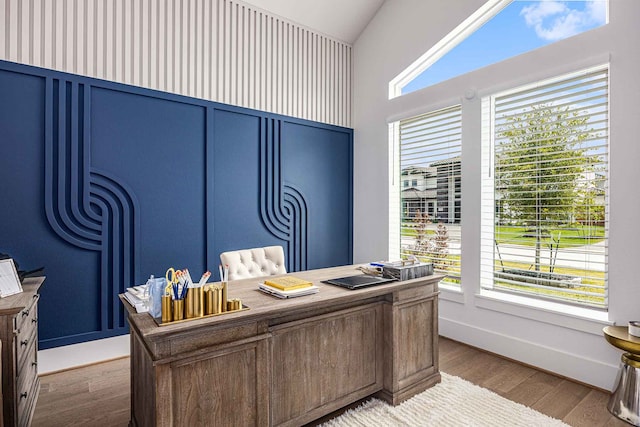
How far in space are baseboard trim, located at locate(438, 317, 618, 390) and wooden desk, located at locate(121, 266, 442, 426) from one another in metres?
0.94

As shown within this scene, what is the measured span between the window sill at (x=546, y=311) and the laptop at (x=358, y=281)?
144cm

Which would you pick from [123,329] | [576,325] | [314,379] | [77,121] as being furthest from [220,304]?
[576,325]

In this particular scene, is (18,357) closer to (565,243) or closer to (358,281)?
(358,281)

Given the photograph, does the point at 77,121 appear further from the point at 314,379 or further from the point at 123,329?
the point at 314,379

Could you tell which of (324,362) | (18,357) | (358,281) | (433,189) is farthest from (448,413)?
(18,357)

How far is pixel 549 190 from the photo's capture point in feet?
9.40

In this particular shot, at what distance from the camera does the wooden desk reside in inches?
56.8

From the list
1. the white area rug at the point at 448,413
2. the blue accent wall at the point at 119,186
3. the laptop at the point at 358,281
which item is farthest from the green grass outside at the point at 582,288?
the blue accent wall at the point at 119,186

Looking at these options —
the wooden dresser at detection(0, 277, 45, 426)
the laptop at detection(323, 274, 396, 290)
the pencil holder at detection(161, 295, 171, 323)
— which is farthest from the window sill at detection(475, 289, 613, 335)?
the wooden dresser at detection(0, 277, 45, 426)

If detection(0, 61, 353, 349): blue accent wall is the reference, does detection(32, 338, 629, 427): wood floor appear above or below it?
below

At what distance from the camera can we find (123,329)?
3.05m

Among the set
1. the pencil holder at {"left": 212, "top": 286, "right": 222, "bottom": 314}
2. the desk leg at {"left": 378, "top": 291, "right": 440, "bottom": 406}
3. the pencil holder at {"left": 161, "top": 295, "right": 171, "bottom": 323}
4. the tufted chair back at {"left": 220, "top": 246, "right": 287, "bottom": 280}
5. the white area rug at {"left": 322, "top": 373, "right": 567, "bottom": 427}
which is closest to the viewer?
the pencil holder at {"left": 161, "top": 295, "right": 171, "bottom": 323}

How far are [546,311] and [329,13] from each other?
3920 millimetres

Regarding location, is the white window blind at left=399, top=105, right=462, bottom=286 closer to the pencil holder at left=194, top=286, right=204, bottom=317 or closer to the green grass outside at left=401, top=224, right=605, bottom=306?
the green grass outside at left=401, top=224, right=605, bottom=306
